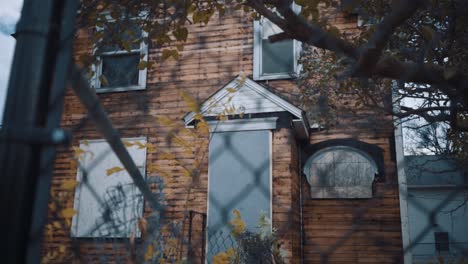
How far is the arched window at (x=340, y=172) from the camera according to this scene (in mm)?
2742

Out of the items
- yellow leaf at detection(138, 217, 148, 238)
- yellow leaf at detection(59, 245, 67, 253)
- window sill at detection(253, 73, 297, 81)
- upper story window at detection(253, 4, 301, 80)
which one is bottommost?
yellow leaf at detection(59, 245, 67, 253)

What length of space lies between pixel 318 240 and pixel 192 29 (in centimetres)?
313

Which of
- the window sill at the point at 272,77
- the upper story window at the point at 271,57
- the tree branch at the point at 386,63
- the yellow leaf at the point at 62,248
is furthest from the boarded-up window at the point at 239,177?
the yellow leaf at the point at 62,248

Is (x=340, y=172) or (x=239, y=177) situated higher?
(x=239, y=177)

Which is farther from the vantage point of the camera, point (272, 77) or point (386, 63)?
point (272, 77)

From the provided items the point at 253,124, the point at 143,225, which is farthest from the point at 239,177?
the point at 143,225

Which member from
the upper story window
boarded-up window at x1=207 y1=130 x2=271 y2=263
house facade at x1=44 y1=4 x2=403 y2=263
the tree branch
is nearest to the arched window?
house facade at x1=44 y1=4 x2=403 y2=263

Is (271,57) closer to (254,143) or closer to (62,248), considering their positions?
(254,143)

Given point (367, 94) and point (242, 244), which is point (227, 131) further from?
point (367, 94)

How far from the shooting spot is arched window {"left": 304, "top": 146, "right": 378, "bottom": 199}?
9.00 ft

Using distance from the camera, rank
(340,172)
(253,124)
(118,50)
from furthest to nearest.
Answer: (253,124) < (340,172) < (118,50)

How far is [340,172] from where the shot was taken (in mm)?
2613

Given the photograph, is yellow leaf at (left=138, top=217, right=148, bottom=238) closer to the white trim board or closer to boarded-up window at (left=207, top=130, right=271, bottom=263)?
boarded-up window at (left=207, top=130, right=271, bottom=263)

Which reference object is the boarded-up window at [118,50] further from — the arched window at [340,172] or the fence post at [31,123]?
the arched window at [340,172]
